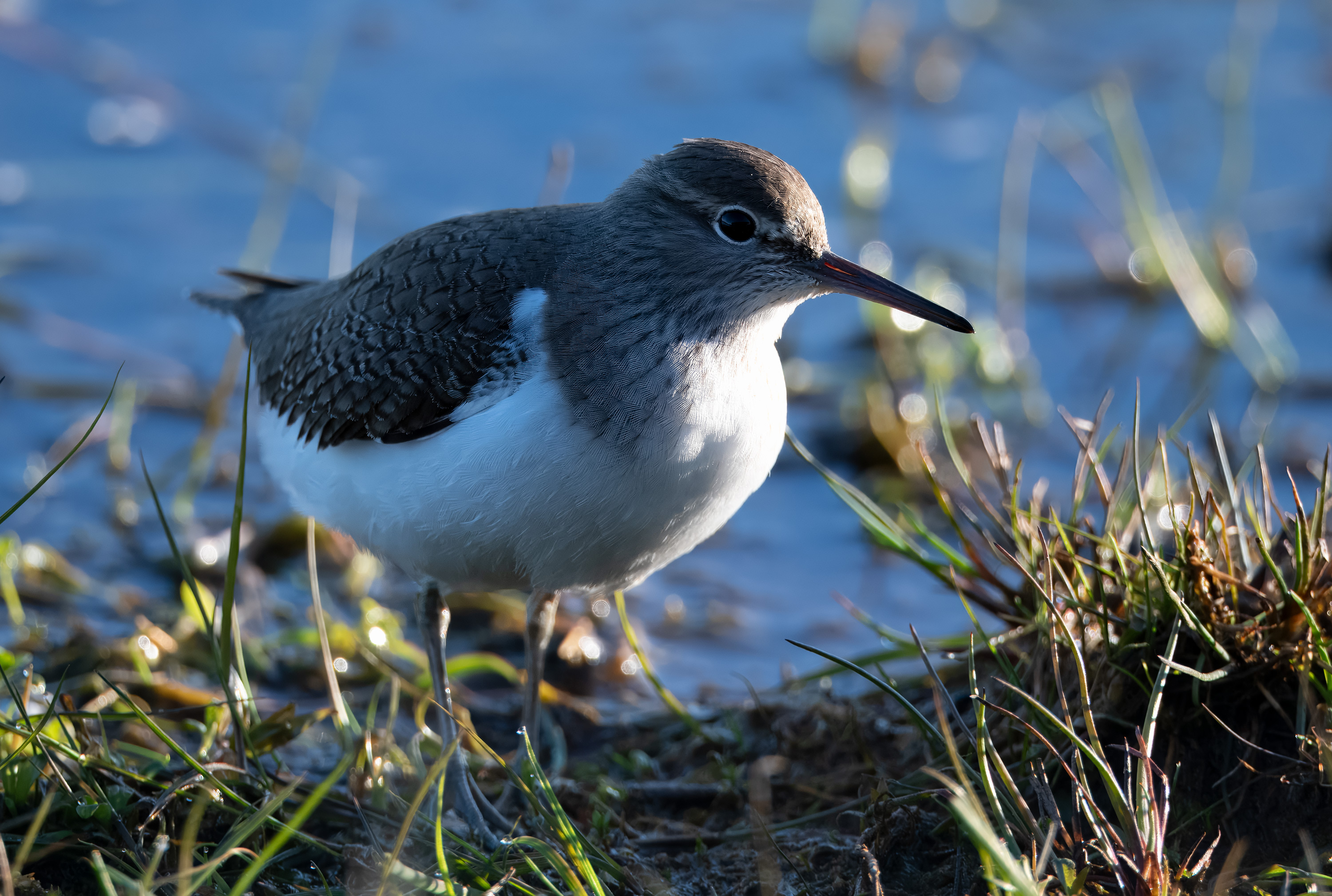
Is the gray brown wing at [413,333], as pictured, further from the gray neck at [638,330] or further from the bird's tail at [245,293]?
the bird's tail at [245,293]

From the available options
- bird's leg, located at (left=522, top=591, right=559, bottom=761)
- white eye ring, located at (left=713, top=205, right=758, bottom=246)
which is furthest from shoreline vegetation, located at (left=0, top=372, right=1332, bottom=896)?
white eye ring, located at (left=713, top=205, right=758, bottom=246)

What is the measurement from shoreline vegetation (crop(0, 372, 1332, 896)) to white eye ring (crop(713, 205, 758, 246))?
82cm

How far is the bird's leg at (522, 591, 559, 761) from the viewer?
16.4 ft

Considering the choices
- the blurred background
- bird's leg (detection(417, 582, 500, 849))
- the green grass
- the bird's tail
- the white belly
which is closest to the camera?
the green grass

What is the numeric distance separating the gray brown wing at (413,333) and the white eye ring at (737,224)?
60cm

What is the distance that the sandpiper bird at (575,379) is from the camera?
3.92 meters

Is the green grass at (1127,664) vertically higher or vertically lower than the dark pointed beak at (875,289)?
lower

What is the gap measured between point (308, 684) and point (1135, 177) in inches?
216

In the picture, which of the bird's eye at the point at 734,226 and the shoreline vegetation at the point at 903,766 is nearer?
the shoreline vegetation at the point at 903,766

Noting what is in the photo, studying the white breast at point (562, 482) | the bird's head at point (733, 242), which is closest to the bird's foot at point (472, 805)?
the white breast at point (562, 482)

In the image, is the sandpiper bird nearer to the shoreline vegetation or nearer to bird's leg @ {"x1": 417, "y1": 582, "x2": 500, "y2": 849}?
bird's leg @ {"x1": 417, "y1": 582, "x2": 500, "y2": 849}

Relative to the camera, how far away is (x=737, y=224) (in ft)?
14.1

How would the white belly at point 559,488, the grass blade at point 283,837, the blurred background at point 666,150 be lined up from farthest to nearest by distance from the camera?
the blurred background at point 666,150 → the white belly at point 559,488 → the grass blade at point 283,837

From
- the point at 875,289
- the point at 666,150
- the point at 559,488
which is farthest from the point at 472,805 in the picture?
the point at 666,150
